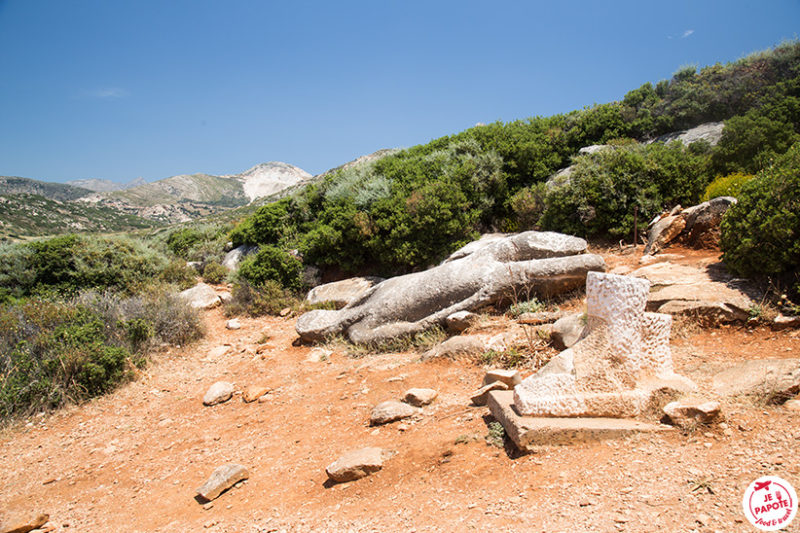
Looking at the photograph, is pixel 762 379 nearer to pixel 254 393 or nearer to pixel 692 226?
pixel 692 226

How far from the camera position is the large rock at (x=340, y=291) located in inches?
375

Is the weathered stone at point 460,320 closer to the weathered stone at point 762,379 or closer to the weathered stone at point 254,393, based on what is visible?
the weathered stone at point 254,393

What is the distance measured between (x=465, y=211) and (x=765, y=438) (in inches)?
332

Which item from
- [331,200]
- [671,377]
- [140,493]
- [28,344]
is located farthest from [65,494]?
[331,200]

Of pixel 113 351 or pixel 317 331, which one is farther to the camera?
pixel 317 331

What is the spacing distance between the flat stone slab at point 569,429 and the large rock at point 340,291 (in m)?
6.43

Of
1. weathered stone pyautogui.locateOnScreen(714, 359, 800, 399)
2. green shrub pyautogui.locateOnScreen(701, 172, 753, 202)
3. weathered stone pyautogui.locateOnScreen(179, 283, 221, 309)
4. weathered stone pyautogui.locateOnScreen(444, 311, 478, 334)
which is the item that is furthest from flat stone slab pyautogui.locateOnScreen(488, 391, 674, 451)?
weathered stone pyautogui.locateOnScreen(179, 283, 221, 309)

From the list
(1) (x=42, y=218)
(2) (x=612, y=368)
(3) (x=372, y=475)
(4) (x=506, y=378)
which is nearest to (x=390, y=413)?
(3) (x=372, y=475)

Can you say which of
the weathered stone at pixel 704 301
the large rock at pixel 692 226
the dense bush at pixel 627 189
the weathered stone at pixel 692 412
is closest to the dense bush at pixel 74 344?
the weathered stone at pixel 692 412

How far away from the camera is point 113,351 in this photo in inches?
264

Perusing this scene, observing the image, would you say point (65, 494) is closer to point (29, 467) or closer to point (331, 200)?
point (29, 467)

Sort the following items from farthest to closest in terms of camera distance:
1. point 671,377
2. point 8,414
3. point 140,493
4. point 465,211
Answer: point 465,211, point 8,414, point 140,493, point 671,377

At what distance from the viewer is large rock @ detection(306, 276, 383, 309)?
9.53 metres

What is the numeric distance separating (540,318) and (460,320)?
1.23 m
